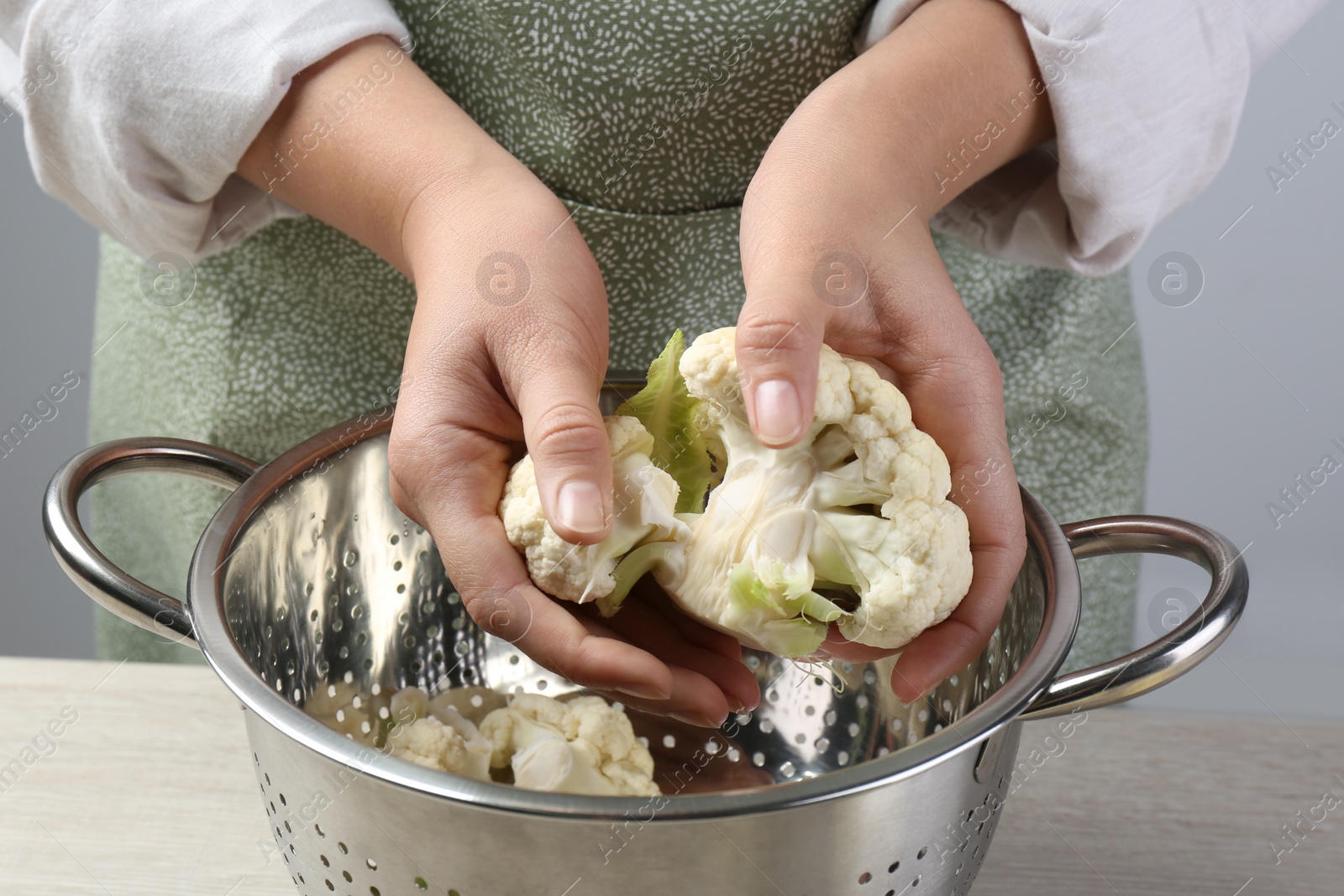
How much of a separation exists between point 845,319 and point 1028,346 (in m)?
0.39

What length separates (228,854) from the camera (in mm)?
639

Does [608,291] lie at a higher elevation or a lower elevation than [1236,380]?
higher

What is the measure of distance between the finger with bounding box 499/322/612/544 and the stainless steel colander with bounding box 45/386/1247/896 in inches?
4.9

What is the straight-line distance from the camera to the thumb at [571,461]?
0.46 metres

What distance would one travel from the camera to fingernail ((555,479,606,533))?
1.50ft

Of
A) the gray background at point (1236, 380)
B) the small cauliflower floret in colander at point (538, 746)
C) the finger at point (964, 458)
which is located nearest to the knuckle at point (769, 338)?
the finger at point (964, 458)

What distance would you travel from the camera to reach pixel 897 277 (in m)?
0.55

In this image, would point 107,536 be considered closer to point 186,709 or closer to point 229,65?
point 186,709

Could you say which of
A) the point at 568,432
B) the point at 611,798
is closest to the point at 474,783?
the point at 611,798

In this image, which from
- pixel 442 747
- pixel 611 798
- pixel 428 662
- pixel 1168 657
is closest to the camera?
pixel 611 798

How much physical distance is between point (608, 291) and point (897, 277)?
31cm

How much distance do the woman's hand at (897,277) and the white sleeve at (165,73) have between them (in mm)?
267

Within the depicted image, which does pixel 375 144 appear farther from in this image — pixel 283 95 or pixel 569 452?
pixel 569 452

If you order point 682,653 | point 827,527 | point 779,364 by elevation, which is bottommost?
point 682,653
